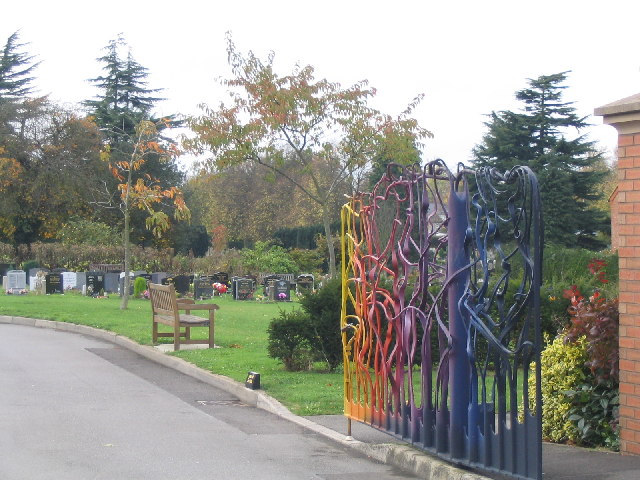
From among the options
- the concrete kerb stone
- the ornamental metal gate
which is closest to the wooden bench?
the concrete kerb stone

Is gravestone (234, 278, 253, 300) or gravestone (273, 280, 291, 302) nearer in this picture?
gravestone (273, 280, 291, 302)

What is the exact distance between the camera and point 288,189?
6656 cm

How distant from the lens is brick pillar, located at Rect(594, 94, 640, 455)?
726 cm

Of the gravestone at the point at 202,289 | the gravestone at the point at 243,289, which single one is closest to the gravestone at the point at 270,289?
the gravestone at the point at 243,289

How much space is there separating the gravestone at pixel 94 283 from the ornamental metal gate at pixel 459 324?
83.7 feet

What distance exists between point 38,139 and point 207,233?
2050 cm

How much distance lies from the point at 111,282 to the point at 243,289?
531cm

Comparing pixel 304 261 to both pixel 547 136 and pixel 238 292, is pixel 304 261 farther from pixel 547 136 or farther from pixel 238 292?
pixel 547 136

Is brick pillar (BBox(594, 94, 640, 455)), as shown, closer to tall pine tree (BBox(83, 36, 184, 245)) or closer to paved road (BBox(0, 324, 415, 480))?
paved road (BBox(0, 324, 415, 480))

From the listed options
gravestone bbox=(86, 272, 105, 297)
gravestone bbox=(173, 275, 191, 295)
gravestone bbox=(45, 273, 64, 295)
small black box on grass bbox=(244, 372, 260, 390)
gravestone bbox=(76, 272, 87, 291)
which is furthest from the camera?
gravestone bbox=(76, 272, 87, 291)

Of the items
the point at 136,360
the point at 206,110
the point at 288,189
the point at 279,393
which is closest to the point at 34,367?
the point at 136,360

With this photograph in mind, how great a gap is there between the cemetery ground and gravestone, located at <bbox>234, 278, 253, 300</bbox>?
0.48 metres

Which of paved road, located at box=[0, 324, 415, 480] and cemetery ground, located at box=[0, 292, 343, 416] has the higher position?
cemetery ground, located at box=[0, 292, 343, 416]

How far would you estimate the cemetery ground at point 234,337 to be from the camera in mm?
11180
